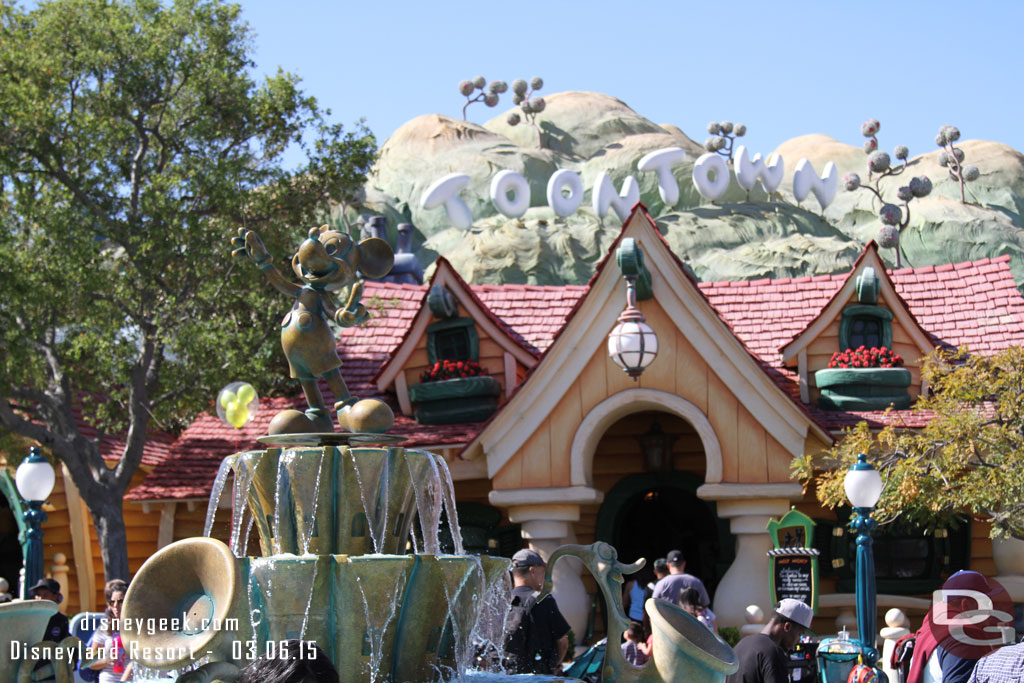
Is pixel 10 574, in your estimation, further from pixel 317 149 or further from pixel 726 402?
pixel 726 402

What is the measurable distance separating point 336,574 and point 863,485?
5.42m

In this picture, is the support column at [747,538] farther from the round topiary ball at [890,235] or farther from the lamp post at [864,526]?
the round topiary ball at [890,235]

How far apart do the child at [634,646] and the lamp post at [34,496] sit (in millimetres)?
5047

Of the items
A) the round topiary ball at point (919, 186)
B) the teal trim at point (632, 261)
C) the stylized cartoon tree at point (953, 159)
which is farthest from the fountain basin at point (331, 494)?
the stylized cartoon tree at point (953, 159)

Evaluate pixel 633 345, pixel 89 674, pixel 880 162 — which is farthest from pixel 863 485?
pixel 880 162

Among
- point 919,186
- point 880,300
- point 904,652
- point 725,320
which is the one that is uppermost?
point 919,186

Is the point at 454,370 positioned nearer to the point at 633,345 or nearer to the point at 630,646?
the point at 633,345

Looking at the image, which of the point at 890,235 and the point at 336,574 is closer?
the point at 336,574

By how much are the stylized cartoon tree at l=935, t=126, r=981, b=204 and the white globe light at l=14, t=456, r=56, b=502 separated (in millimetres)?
43183

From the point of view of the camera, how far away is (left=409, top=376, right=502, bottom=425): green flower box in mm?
14148

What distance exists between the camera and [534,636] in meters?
6.86

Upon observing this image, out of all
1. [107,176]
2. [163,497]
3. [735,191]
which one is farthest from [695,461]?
[735,191]

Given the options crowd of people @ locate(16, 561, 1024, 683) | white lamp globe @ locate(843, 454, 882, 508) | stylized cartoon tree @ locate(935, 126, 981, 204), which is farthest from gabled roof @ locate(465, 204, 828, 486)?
stylized cartoon tree @ locate(935, 126, 981, 204)

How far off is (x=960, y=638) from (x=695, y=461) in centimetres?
885
